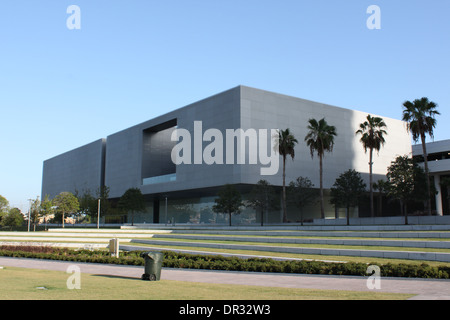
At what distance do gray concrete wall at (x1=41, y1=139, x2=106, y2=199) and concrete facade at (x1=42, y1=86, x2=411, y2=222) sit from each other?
6843 mm

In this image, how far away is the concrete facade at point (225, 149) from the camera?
58625 millimetres

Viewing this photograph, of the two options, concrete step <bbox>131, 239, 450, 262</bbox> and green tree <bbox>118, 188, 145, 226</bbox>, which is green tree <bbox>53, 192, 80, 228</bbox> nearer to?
green tree <bbox>118, 188, 145, 226</bbox>

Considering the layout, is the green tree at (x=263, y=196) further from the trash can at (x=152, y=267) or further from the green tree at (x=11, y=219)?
the green tree at (x=11, y=219)

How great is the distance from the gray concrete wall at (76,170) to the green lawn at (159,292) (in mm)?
86332

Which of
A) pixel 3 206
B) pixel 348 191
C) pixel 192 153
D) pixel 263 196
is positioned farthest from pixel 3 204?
pixel 348 191

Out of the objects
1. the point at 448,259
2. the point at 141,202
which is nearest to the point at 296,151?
the point at 141,202

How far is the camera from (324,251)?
73.5 ft

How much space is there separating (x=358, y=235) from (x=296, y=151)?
35.7 meters

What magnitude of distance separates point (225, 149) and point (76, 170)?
62.2 m

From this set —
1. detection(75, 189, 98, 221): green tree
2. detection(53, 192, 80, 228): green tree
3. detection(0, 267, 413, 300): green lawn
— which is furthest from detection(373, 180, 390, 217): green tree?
detection(75, 189, 98, 221): green tree

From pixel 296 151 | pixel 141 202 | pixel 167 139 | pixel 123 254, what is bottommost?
pixel 123 254

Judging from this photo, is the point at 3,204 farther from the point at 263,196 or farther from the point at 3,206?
the point at 263,196

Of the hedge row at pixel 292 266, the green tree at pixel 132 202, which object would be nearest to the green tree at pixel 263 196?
the green tree at pixel 132 202
